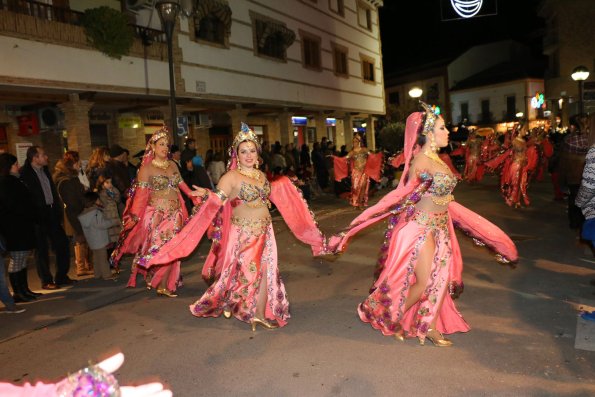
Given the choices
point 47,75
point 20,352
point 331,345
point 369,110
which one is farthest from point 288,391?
point 369,110

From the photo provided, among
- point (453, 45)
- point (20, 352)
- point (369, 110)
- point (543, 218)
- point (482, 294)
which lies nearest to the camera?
point (20, 352)

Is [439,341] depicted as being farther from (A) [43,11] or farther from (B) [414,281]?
(A) [43,11]

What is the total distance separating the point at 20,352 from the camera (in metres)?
4.93

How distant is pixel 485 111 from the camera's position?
162 feet

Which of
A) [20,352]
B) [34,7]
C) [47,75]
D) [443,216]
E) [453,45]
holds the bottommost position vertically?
[20,352]

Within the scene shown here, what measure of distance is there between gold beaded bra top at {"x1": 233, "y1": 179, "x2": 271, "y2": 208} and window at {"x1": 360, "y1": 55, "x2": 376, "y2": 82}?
23976 mm

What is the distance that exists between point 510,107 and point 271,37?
35307mm

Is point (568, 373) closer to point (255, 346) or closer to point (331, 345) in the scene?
point (331, 345)

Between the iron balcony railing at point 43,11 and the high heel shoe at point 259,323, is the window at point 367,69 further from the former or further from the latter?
the high heel shoe at point 259,323

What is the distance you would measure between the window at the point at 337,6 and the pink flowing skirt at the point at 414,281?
22066 millimetres

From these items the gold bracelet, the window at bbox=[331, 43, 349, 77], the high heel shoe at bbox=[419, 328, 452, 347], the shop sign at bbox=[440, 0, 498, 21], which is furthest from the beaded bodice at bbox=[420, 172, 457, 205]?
the window at bbox=[331, 43, 349, 77]

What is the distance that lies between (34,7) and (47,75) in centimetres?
157

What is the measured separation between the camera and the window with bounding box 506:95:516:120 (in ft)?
156

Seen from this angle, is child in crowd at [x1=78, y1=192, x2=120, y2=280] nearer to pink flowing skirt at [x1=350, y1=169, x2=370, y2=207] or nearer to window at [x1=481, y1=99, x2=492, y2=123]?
pink flowing skirt at [x1=350, y1=169, x2=370, y2=207]
